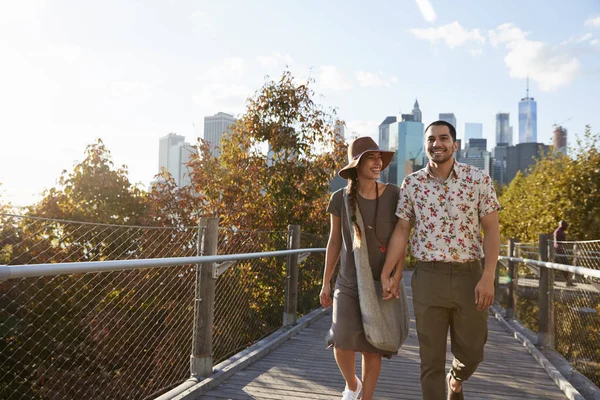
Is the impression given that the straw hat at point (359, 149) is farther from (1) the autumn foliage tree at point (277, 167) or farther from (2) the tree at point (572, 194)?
(2) the tree at point (572, 194)

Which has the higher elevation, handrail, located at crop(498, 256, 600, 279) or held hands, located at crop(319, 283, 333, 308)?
handrail, located at crop(498, 256, 600, 279)

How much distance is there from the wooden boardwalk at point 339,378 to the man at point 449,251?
1.09 meters

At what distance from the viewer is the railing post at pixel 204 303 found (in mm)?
3799

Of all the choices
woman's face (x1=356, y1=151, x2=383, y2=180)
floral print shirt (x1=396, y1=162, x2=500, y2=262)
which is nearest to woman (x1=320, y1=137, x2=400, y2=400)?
woman's face (x1=356, y1=151, x2=383, y2=180)

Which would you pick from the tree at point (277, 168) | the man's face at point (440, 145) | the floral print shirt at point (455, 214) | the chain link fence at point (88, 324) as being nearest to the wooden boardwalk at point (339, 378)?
the floral print shirt at point (455, 214)

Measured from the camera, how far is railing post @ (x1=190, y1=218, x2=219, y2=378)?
3.80m

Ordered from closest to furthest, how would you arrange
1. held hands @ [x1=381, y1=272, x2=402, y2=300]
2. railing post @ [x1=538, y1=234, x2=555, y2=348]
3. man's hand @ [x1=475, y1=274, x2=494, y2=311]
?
man's hand @ [x1=475, y1=274, x2=494, y2=311] < held hands @ [x1=381, y1=272, x2=402, y2=300] < railing post @ [x1=538, y1=234, x2=555, y2=348]

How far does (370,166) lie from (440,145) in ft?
1.43

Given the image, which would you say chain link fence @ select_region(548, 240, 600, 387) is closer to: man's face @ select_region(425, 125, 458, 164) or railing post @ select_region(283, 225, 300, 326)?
railing post @ select_region(283, 225, 300, 326)

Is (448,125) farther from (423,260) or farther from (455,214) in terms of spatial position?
(423,260)

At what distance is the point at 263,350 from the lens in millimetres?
4820

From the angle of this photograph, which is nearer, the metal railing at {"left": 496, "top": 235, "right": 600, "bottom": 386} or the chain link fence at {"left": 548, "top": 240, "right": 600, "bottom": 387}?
the metal railing at {"left": 496, "top": 235, "right": 600, "bottom": 386}

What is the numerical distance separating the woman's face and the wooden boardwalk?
61.0 inches

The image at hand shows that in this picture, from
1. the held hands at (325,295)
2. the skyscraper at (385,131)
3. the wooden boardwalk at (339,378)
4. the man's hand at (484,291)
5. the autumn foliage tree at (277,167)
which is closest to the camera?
the man's hand at (484,291)
